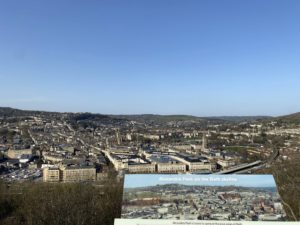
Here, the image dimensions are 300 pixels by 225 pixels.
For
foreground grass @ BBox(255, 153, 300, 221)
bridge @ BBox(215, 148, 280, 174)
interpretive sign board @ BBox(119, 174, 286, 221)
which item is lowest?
bridge @ BBox(215, 148, 280, 174)

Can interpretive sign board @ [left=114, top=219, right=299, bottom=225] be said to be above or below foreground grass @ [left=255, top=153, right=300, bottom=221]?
above

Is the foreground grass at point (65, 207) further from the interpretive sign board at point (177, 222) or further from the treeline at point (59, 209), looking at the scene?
the interpretive sign board at point (177, 222)

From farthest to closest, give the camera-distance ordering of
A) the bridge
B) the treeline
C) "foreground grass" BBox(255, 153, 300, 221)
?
1. the bridge
2. "foreground grass" BBox(255, 153, 300, 221)
3. the treeline

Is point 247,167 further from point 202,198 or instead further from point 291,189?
point 202,198

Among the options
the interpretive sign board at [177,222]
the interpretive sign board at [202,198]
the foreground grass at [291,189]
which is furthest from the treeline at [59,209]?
the foreground grass at [291,189]

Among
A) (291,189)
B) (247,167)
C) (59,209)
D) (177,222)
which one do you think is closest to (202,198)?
(177,222)

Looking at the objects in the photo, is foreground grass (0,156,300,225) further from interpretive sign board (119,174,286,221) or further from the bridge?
the bridge

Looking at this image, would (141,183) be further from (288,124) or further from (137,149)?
(288,124)

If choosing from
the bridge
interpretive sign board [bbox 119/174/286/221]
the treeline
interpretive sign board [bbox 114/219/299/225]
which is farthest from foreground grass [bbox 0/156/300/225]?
the bridge
